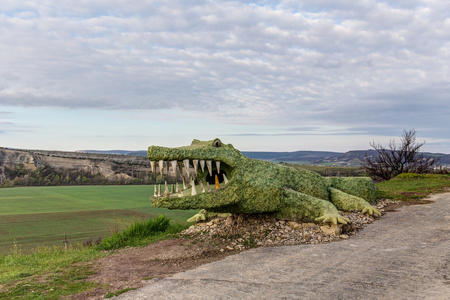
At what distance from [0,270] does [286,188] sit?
6.88 meters

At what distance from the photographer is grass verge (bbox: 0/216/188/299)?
17.0ft

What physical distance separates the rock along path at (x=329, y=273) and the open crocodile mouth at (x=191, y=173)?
1765 millimetres

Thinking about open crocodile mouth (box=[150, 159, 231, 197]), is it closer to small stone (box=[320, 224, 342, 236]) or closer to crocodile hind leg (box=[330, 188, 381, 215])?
small stone (box=[320, 224, 342, 236])

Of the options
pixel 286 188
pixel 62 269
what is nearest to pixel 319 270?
pixel 286 188

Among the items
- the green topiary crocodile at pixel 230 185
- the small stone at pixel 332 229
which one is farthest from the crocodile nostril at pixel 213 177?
the small stone at pixel 332 229

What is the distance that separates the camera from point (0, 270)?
22.2 ft

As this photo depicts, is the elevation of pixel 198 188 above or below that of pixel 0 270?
above

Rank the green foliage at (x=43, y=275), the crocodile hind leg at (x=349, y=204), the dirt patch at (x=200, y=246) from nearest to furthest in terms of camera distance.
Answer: the green foliage at (x=43, y=275), the dirt patch at (x=200, y=246), the crocodile hind leg at (x=349, y=204)

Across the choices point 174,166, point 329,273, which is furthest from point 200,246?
point 329,273

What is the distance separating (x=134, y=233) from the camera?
891 centimetres

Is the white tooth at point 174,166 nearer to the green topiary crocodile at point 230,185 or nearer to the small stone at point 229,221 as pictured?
the green topiary crocodile at point 230,185

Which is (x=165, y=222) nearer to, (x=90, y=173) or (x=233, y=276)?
(x=233, y=276)

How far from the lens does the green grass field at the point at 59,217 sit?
11.9m

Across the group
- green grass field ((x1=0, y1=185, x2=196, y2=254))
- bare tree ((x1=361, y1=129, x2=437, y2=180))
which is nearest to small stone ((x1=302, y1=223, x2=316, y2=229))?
green grass field ((x1=0, y1=185, x2=196, y2=254))
